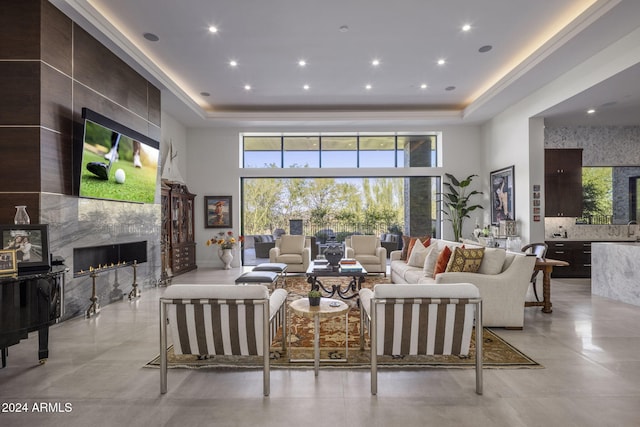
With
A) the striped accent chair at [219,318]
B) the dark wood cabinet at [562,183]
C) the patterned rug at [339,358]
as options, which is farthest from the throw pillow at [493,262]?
the dark wood cabinet at [562,183]

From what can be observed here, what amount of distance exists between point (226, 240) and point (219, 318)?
671cm

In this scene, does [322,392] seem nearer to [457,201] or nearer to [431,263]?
[431,263]

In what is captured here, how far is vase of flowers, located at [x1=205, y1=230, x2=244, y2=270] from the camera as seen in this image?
28.7ft

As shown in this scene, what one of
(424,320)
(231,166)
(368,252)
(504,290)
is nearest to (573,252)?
(368,252)

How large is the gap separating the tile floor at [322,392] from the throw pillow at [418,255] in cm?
230

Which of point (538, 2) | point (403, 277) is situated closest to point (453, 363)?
point (403, 277)

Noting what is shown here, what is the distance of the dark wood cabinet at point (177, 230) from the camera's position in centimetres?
761

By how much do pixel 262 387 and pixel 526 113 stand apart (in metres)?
7.36

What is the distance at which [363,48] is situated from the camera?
18.8ft

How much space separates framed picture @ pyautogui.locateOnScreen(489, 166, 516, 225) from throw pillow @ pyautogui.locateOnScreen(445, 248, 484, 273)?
13.3 ft

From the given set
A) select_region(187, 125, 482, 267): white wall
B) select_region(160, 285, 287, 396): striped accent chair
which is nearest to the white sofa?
select_region(160, 285, 287, 396): striped accent chair

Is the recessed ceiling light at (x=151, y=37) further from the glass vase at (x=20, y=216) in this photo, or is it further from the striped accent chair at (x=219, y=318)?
the striped accent chair at (x=219, y=318)

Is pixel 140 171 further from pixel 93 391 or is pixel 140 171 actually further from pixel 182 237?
pixel 93 391

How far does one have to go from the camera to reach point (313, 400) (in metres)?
2.46
